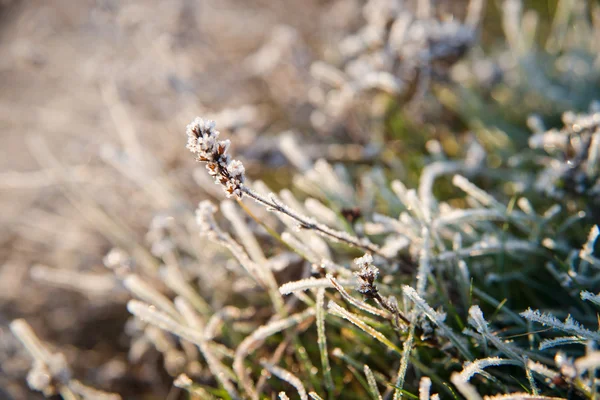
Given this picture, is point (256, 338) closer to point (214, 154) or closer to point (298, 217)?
point (298, 217)

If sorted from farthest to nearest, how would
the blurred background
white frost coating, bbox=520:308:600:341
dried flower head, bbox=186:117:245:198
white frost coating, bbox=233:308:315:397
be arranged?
the blurred background → white frost coating, bbox=233:308:315:397 → white frost coating, bbox=520:308:600:341 → dried flower head, bbox=186:117:245:198

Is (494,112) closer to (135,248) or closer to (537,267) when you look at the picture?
(537,267)

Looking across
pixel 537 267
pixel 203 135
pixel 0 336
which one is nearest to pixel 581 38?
pixel 537 267

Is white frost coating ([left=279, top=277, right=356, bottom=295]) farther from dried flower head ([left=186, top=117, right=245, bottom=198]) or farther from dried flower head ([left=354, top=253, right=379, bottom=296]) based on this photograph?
dried flower head ([left=186, top=117, right=245, bottom=198])

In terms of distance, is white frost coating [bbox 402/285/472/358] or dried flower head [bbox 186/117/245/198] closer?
dried flower head [bbox 186/117/245/198]

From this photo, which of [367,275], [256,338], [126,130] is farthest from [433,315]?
[126,130]

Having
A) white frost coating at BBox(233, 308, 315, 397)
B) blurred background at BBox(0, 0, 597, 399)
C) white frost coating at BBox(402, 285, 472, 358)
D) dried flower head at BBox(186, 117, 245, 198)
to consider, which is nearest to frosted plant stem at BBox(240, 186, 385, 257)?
dried flower head at BBox(186, 117, 245, 198)

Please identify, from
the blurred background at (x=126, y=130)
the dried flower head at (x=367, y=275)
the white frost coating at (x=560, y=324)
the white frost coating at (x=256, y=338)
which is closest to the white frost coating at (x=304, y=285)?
the dried flower head at (x=367, y=275)
